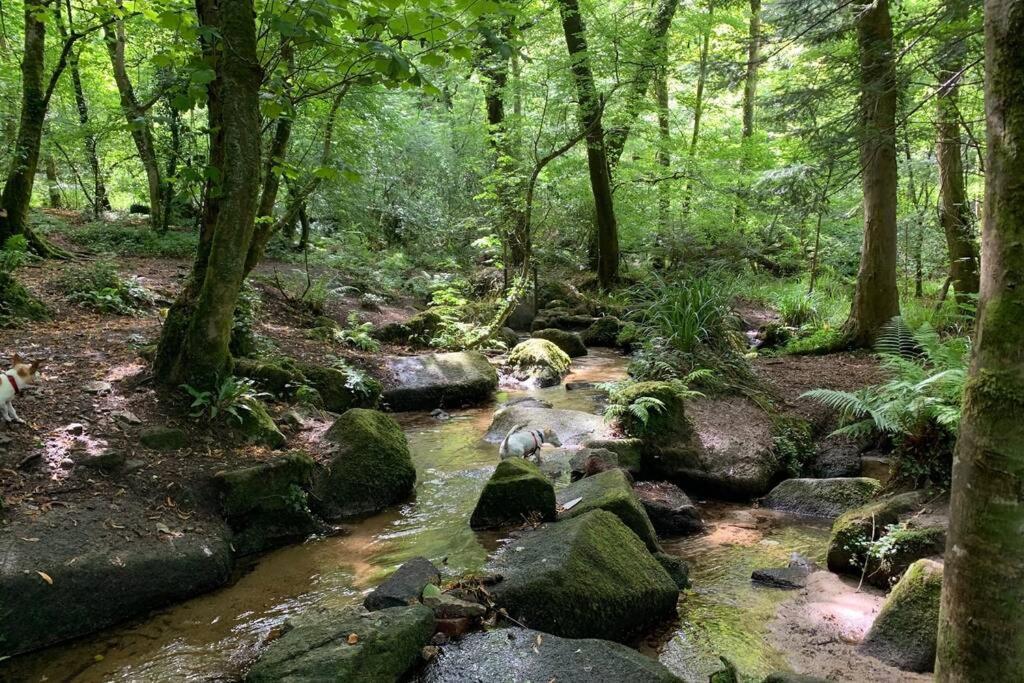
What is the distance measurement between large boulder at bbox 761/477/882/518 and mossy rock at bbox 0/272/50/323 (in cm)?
862

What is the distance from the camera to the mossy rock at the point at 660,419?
6.57m

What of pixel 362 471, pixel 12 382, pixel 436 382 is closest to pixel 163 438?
pixel 12 382

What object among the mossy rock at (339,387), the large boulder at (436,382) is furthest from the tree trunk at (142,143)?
the mossy rock at (339,387)

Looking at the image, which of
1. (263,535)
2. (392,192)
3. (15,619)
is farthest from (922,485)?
(392,192)

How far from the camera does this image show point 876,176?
8578 mm

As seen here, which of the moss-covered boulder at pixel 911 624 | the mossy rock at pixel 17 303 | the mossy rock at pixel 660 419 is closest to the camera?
the moss-covered boulder at pixel 911 624

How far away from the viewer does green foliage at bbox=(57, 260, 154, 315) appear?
8555 millimetres

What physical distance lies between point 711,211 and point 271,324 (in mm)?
11898

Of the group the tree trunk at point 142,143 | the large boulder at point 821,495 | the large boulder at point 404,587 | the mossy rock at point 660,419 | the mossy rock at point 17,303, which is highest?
the tree trunk at point 142,143

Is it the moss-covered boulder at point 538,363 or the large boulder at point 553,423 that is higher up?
the moss-covered boulder at point 538,363

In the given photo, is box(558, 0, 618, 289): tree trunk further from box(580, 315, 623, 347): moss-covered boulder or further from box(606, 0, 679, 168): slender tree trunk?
box(580, 315, 623, 347): moss-covered boulder

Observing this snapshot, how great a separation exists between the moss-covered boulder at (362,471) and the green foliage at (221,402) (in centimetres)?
85

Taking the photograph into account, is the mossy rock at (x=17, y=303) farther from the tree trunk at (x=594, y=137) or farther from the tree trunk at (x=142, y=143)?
the tree trunk at (x=594, y=137)

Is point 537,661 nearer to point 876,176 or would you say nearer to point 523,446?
point 523,446
